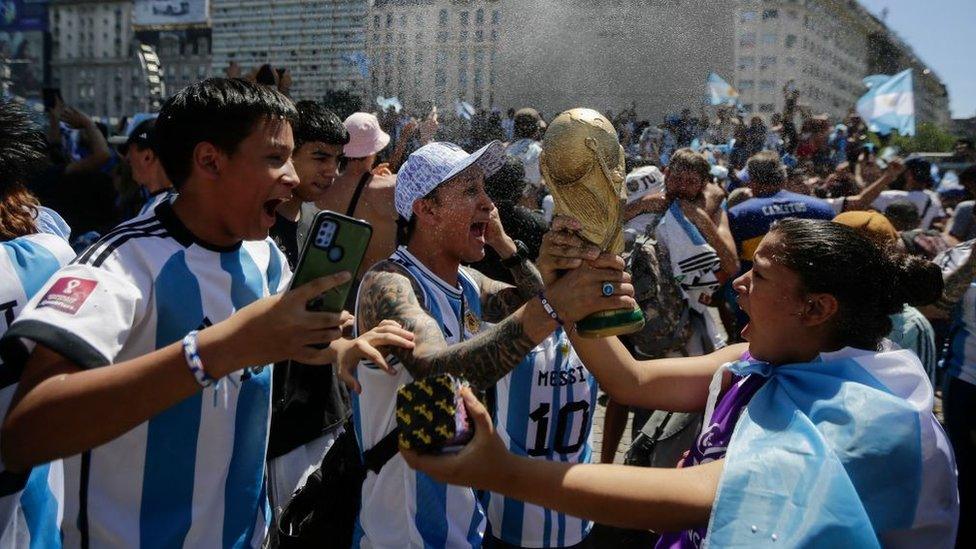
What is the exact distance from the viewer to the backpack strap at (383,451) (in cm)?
248

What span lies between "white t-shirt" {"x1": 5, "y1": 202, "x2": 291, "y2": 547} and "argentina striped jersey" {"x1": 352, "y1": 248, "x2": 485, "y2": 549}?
0.44 meters

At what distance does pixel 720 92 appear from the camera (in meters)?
9.19

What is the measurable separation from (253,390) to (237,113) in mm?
732

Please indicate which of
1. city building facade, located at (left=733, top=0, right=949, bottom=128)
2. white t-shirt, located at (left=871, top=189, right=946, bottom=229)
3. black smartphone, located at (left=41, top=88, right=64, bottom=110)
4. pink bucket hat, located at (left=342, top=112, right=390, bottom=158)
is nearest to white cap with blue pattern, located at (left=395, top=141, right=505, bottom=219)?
pink bucket hat, located at (left=342, top=112, right=390, bottom=158)

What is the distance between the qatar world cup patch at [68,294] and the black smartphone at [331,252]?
19.7 inches

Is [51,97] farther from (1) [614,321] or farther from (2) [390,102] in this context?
(1) [614,321]

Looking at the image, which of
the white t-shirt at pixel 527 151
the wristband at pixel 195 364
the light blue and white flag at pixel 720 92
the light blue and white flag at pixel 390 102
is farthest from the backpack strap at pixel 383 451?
the light blue and white flag at pixel 720 92

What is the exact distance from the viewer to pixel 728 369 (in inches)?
85.0

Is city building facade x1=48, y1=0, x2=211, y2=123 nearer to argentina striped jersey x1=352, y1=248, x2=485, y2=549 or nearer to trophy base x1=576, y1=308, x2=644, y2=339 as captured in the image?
argentina striped jersey x1=352, y1=248, x2=485, y2=549

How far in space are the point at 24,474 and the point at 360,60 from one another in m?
4.75

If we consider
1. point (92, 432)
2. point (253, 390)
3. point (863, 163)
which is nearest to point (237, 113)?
point (253, 390)

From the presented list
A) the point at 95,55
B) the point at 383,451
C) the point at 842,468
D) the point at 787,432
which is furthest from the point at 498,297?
the point at 95,55

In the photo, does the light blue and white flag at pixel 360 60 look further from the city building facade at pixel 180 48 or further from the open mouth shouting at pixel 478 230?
the city building facade at pixel 180 48

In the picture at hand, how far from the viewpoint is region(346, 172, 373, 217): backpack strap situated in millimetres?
4719
